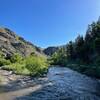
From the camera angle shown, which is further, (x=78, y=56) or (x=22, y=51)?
(x=22, y=51)

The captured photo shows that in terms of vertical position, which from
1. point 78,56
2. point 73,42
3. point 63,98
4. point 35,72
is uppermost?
point 73,42

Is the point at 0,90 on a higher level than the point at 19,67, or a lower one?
lower

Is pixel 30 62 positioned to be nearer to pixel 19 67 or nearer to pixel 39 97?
pixel 19 67

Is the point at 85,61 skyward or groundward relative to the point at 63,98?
skyward

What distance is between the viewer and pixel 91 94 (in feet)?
105

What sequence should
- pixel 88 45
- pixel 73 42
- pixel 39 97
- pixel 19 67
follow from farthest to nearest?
pixel 73 42 → pixel 88 45 → pixel 19 67 → pixel 39 97

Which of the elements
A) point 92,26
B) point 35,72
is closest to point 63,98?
point 35,72

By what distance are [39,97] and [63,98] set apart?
2720 millimetres

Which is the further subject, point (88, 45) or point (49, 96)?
point (88, 45)

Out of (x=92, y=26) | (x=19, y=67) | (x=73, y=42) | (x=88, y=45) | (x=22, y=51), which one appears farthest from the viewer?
(x=22, y=51)

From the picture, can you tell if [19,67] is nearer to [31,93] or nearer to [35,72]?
[35,72]

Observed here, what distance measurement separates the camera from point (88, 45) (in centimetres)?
10269

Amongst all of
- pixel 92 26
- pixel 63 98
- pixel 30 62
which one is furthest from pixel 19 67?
pixel 92 26

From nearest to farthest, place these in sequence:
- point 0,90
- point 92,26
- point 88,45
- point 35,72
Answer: point 0,90, point 35,72, point 88,45, point 92,26
